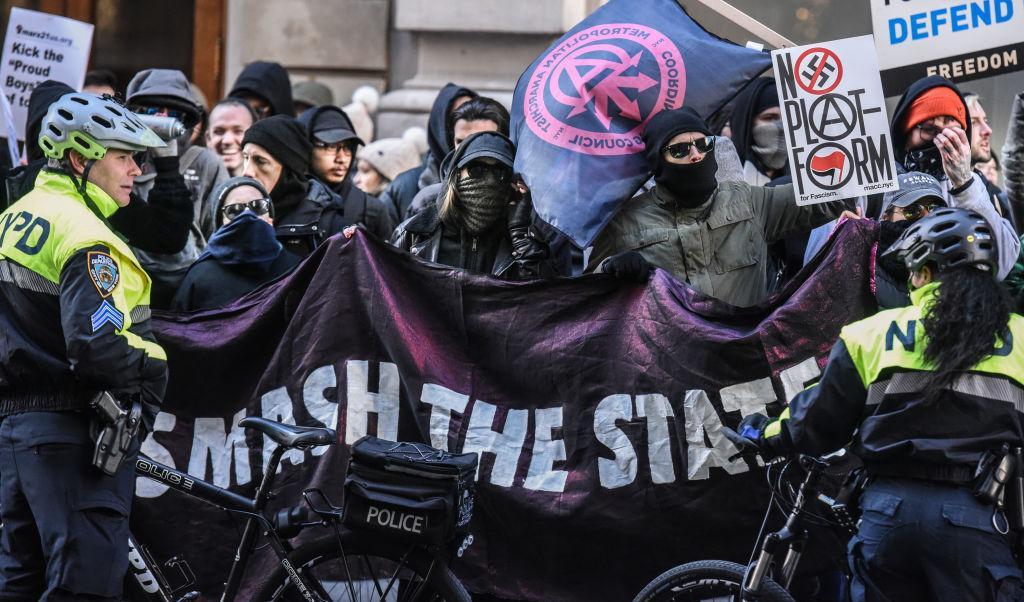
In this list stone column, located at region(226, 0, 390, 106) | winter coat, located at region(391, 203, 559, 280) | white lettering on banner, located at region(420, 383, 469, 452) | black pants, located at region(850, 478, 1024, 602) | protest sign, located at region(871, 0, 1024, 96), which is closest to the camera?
black pants, located at region(850, 478, 1024, 602)

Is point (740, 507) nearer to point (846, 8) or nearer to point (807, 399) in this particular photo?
point (807, 399)

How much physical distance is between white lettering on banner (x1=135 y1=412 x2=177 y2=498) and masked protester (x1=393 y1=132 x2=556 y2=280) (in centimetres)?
136

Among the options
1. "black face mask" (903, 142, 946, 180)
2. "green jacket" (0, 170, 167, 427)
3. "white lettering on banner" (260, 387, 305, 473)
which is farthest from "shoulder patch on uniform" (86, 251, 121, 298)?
"black face mask" (903, 142, 946, 180)

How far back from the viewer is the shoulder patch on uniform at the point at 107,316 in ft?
16.7

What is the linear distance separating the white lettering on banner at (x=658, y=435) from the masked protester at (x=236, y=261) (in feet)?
6.05

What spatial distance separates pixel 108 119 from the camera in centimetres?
544

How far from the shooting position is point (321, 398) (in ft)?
21.0

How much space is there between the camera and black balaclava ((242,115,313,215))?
24.8ft

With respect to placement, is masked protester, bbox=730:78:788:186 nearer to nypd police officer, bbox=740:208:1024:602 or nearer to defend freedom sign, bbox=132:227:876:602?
defend freedom sign, bbox=132:227:876:602

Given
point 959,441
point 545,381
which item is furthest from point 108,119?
point 959,441

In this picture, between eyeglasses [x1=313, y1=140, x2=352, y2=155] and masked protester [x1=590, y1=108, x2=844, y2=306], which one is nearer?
masked protester [x1=590, y1=108, x2=844, y2=306]

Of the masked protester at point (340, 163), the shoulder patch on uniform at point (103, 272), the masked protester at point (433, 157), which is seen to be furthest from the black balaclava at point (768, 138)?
the shoulder patch on uniform at point (103, 272)

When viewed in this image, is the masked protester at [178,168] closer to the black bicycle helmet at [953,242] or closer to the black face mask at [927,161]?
the black face mask at [927,161]

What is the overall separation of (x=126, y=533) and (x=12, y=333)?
0.82 m
